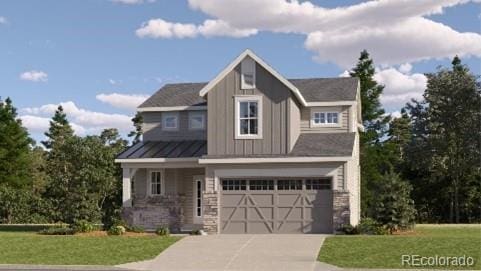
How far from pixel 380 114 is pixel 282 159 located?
26.6 m

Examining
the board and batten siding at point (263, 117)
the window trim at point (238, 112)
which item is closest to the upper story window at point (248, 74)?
the board and batten siding at point (263, 117)

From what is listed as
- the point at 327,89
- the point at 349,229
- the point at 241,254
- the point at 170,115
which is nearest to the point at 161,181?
the point at 170,115

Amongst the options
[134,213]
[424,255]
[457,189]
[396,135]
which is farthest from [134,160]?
[396,135]

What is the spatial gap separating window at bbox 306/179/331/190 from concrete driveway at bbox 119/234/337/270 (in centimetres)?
256

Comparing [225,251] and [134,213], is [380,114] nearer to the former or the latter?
[134,213]

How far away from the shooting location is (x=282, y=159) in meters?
28.1

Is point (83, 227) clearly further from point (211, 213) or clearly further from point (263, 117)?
point (263, 117)

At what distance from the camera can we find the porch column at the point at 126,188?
103ft

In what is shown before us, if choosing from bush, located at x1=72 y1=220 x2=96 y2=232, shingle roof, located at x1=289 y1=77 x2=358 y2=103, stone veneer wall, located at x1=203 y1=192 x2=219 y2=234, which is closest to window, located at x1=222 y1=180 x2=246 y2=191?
stone veneer wall, located at x1=203 y1=192 x2=219 y2=234

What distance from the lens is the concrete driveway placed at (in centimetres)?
1988

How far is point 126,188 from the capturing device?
31234mm

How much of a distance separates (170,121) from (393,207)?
1241 cm

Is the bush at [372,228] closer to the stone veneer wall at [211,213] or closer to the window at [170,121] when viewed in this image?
the stone veneer wall at [211,213]

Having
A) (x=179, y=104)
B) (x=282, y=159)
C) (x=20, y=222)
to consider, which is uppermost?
(x=179, y=104)
